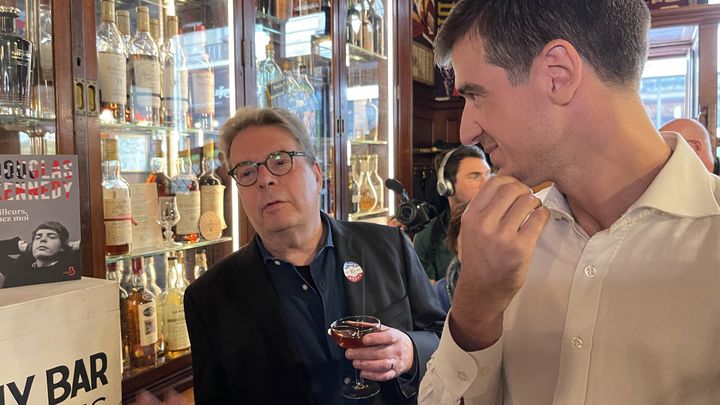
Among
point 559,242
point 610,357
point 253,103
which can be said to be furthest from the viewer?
point 253,103

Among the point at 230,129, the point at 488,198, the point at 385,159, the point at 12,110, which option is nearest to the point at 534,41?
the point at 488,198

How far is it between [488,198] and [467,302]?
0.60ft

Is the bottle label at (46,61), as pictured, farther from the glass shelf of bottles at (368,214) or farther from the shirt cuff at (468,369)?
the glass shelf of bottles at (368,214)

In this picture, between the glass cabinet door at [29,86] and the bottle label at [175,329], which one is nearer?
the glass cabinet door at [29,86]

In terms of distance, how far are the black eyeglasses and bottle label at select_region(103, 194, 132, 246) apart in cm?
41

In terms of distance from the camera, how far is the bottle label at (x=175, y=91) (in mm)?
2146

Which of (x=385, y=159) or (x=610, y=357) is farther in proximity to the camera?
(x=385, y=159)

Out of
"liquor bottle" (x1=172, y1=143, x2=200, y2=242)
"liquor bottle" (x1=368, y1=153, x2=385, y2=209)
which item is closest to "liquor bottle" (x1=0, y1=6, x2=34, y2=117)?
"liquor bottle" (x1=172, y1=143, x2=200, y2=242)

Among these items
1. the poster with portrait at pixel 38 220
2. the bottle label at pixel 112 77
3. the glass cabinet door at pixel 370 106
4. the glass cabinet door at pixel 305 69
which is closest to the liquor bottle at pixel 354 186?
the glass cabinet door at pixel 370 106

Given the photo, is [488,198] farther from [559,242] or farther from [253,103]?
[253,103]

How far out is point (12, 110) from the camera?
1520mm

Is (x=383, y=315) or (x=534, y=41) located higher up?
(x=534, y=41)

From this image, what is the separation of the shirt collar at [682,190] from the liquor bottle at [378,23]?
2.82 m

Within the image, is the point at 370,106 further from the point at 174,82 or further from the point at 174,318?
the point at 174,318
